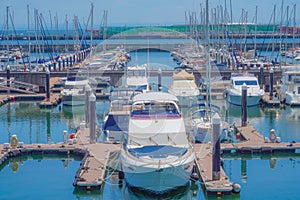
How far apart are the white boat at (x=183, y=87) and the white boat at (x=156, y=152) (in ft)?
68.2

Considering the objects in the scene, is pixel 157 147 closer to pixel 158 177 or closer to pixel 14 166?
pixel 158 177

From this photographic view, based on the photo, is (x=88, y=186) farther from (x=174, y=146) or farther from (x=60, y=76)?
(x=60, y=76)

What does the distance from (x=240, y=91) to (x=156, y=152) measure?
85.5 ft

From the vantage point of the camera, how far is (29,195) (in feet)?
87.2

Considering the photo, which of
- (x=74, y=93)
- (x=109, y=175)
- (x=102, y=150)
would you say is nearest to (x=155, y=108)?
(x=102, y=150)

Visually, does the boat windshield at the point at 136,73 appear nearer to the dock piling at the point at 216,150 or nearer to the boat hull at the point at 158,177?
the dock piling at the point at 216,150

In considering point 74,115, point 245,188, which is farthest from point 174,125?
point 74,115

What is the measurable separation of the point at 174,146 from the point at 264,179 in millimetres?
5511

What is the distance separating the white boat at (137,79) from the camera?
→ 4884cm

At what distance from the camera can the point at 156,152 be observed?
82.4 feet

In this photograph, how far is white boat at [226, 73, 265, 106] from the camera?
49469 mm

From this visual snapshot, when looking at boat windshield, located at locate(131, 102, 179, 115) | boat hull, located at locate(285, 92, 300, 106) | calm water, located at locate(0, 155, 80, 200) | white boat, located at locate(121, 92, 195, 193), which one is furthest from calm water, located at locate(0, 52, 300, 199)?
boat hull, located at locate(285, 92, 300, 106)

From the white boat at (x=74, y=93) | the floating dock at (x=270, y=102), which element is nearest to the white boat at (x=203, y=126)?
the floating dock at (x=270, y=102)

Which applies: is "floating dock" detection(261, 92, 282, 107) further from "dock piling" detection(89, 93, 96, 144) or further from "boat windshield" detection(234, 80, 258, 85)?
"dock piling" detection(89, 93, 96, 144)
